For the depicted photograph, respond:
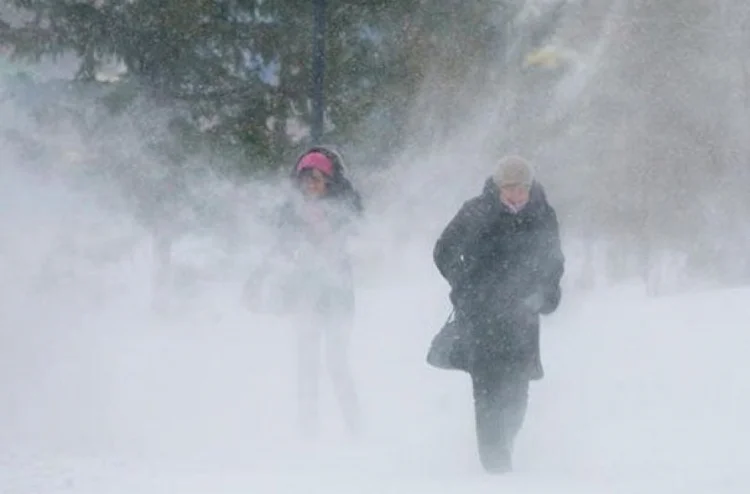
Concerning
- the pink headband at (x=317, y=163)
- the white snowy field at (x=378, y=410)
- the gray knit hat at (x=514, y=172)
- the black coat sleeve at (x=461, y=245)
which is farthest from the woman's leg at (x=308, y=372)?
the gray knit hat at (x=514, y=172)

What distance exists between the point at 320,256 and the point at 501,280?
6.40 feet

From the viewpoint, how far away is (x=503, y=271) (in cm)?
716

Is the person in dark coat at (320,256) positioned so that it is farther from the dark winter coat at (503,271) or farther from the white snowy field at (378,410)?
the dark winter coat at (503,271)

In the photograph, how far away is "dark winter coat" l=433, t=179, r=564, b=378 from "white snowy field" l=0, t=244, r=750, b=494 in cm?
69

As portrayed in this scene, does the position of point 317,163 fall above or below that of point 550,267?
above

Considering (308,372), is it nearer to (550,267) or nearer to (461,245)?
(461,245)

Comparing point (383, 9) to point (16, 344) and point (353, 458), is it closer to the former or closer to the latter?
point (16, 344)

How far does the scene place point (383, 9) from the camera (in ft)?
60.0

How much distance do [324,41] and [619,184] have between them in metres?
11.3

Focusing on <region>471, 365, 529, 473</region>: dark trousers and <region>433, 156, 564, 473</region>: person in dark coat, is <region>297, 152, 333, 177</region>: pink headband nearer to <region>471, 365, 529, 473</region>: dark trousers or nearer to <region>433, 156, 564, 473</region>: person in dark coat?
<region>433, 156, 564, 473</region>: person in dark coat

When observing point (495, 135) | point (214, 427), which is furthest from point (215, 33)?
point (495, 135)

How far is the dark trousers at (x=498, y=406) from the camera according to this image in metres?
7.22

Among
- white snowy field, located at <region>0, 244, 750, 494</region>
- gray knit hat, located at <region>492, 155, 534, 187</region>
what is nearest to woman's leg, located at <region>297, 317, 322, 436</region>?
white snowy field, located at <region>0, 244, 750, 494</region>

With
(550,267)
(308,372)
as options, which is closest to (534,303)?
(550,267)
